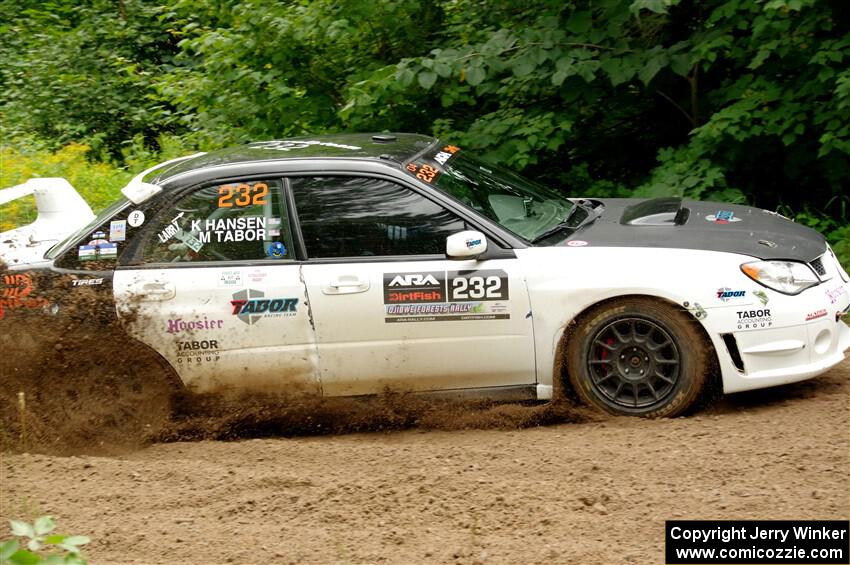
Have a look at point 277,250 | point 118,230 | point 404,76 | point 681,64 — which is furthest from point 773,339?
point 404,76

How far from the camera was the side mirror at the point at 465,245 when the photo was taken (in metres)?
5.51

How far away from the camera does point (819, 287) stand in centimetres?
560

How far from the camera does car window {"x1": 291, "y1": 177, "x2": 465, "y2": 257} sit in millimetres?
5723

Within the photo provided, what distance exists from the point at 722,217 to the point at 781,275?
780 millimetres

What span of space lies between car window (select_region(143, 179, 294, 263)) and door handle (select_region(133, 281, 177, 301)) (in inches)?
6.0

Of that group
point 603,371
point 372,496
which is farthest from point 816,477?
point 372,496

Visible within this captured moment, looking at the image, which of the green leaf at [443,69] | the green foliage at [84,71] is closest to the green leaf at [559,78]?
the green leaf at [443,69]

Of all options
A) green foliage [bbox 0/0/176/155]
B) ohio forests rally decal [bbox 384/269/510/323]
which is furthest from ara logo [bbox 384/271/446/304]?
green foliage [bbox 0/0/176/155]

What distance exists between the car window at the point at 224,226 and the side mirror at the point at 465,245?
92cm

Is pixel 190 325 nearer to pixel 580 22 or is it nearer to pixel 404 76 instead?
pixel 404 76

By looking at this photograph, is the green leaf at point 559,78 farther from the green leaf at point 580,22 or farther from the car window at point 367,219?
the car window at point 367,219

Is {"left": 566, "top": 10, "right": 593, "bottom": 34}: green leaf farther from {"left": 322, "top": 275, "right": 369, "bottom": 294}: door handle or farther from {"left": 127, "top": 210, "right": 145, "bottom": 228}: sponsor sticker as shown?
{"left": 127, "top": 210, "right": 145, "bottom": 228}: sponsor sticker

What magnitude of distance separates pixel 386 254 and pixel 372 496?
5.03 feet

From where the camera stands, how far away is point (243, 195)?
19.3 feet
